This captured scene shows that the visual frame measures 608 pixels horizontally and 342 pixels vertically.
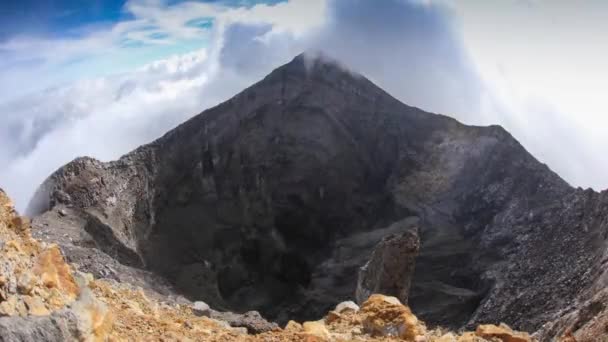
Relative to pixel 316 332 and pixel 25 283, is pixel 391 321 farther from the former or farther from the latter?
pixel 25 283

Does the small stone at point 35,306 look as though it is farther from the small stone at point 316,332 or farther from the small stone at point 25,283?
the small stone at point 316,332

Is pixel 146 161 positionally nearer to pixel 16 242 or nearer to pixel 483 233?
pixel 483 233

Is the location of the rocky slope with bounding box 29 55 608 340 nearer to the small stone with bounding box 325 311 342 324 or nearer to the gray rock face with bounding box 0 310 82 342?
the small stone with bounding box 325 311 342 324

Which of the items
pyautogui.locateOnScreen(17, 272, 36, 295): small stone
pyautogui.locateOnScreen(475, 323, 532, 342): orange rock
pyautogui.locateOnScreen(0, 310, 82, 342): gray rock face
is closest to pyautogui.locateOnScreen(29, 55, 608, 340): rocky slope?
pyautogui.locateOnScreen(475, 323, 532, 342): orange rock

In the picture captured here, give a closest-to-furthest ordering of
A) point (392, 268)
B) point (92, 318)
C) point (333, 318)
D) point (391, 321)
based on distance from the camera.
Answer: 1. point (92, 318)
2. point (391, 321)
3. point (333, 318)
4. point (392, 268)

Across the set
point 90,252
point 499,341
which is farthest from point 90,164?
point 499,341

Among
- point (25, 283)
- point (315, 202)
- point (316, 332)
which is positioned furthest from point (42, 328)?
point (315, 202)
